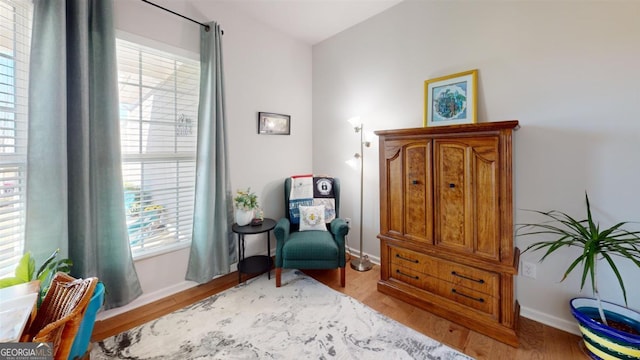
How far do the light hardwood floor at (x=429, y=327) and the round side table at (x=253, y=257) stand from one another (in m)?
0.19

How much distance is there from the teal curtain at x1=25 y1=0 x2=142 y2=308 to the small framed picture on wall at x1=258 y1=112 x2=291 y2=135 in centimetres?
136

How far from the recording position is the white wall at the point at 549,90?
157 cm

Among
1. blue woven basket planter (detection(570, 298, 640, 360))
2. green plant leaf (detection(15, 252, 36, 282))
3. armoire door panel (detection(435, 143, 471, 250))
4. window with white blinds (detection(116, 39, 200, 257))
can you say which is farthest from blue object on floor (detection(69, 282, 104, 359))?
blue woven basket planter (detection(570, 298, 640, 360))

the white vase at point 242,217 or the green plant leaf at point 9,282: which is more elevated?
the white vase at point 242,217

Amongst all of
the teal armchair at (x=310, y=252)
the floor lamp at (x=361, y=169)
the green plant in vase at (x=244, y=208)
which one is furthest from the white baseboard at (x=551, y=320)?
the green plant in vase at (x=244, y=208)

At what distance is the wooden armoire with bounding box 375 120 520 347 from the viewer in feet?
5.54

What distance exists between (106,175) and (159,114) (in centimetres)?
68

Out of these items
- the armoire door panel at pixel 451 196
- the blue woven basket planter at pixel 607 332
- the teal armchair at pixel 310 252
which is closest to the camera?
the blue woven basket planter at pixel 607 332

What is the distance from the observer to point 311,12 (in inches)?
106

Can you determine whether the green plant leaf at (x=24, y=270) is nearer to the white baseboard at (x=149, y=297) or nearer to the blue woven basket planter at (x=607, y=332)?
the white baseboard at (x=149, y=297)

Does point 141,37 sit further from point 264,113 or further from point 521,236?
point 521,236

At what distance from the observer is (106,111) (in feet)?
5.96

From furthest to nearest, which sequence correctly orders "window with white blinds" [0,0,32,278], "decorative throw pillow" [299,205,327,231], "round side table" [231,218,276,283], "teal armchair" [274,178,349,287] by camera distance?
"decorative throw pillow" [299,205,327,231] → "round side table" [231,218,276,283] → "teal armchair" [274,178,349,287] → "window with white blinds" [0,0,32,278]

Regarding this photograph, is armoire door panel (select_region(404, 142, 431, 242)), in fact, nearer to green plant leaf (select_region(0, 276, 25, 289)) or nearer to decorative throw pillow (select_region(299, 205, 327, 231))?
decorative throw pillow (select_region(299, 205, 327, 231))
